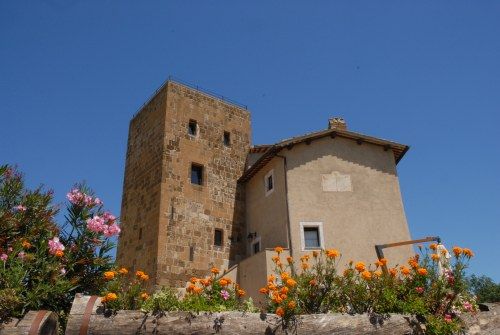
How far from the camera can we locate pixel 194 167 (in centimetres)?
2231

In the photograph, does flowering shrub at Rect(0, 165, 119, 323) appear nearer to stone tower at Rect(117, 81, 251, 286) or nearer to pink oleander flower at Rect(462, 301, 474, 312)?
pink oleander flower at Rect(462, 301, 474, 312)

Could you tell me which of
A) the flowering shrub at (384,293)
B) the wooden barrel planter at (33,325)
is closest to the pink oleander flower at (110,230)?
the wooden barrel planter at (33,325)

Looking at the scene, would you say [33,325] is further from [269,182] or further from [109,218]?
[269,182]

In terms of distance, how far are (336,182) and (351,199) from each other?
0.95 m

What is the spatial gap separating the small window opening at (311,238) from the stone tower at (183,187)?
442 cm

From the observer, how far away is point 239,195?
23.1 meters

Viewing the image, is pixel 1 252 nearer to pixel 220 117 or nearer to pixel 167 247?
pixel 167 247

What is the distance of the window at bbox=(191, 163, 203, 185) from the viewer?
2206 cm

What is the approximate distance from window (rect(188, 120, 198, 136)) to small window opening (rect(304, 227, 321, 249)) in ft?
25.6

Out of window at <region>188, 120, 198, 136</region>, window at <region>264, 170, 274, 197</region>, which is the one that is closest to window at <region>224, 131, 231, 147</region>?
window at <region>188, 120, 198, 136</region>

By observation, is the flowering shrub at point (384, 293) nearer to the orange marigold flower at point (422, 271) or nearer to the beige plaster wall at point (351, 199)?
the orange marigold flower at point (422, 271)

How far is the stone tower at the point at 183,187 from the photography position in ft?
65.1

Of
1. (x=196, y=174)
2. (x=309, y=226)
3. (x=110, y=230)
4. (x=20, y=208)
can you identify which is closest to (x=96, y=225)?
(x=110, y=230)

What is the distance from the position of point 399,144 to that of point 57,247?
1636 cm
